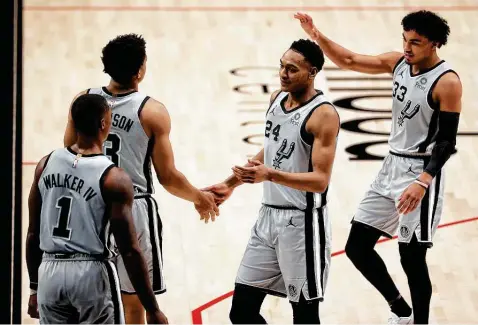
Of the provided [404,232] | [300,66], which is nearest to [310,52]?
[300,66]

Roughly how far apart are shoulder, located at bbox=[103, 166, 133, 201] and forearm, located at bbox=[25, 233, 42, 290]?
50 centimetres

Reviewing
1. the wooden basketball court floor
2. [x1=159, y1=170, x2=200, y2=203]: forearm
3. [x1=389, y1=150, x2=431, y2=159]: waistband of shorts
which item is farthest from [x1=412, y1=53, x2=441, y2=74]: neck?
the wooden basketball court floor

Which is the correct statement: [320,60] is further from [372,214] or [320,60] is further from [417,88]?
[372,214]

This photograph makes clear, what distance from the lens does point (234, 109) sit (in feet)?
37.8

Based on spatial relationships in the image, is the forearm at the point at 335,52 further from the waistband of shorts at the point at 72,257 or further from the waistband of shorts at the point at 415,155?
the waistband of shorts at the point at 72,257

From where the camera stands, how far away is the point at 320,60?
5875 millimetres

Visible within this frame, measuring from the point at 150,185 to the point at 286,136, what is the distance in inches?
33.4

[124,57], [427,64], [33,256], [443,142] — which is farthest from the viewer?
[427,64]

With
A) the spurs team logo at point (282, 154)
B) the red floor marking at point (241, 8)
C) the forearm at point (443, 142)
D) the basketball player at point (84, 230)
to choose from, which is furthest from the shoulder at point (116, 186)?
the red floor marking at point (241, 8)

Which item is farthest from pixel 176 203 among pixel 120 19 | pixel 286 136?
pixel 120 19

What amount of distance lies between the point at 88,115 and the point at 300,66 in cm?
144

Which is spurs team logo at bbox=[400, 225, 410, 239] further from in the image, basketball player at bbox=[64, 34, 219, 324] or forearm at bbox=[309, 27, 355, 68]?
basketball player at bbox=[64, 34, 219, 324]

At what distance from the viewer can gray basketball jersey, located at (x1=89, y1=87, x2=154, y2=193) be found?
18.8 feet

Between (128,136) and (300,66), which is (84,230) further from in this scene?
(300,66)
